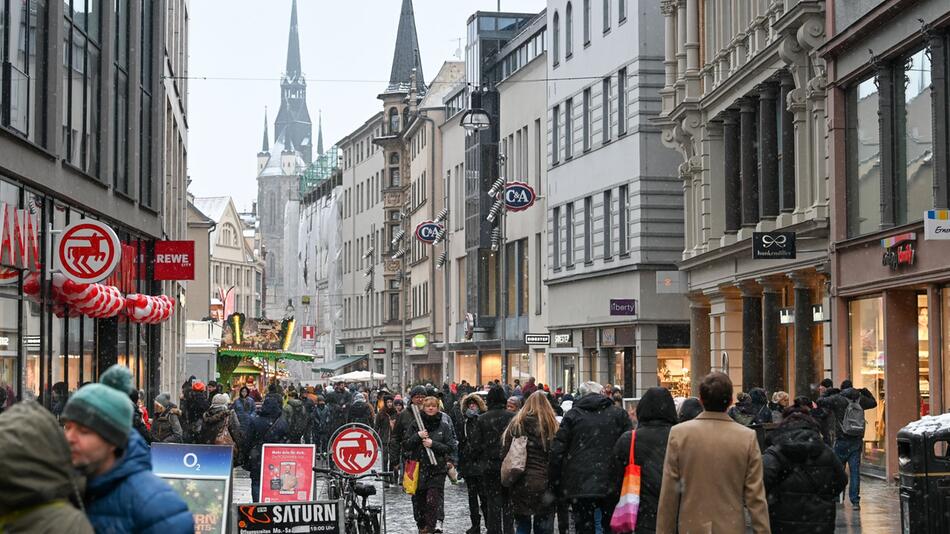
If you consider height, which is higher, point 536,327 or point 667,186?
point 667,186

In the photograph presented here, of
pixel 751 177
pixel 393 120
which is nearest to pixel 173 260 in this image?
pixel 751 177

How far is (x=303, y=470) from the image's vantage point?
56.0 feet

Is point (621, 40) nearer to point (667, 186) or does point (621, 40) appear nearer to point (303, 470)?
point (667, 186)

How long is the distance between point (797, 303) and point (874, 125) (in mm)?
5689

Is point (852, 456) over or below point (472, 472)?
below

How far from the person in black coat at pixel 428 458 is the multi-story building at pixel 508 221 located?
32424 millimetres

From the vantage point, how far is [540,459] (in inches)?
564

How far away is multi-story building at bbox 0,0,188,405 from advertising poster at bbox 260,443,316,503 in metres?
4.33

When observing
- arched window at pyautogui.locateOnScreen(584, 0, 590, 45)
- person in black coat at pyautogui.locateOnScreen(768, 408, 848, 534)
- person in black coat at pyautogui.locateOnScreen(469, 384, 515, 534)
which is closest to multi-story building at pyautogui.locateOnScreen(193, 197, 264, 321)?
arched window at pyautogui.locateOnScreen(584, 0, 590, 45)

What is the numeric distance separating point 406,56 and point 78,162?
82.6 m

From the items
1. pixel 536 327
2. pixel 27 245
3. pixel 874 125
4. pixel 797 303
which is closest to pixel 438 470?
pixel 27 245

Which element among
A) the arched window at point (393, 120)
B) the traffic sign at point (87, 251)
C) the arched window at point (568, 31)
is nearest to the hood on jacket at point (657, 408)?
the traffic sign at point (87, 251)

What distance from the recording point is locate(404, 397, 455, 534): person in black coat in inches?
656

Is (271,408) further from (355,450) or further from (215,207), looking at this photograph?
(215,207)
